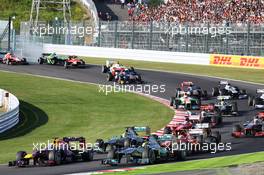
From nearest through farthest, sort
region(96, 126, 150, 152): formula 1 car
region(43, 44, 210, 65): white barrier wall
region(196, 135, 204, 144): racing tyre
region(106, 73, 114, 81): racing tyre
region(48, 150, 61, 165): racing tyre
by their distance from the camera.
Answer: region(48, 150, 61, 165): racing tyre, region(96, 126, 150, 152): formula 1 car, region(196, 135, 204, 144): racing tyre, region(106, 73, 114, 81): racing tyre, region(43, 44, 210, 65): white barrier wall

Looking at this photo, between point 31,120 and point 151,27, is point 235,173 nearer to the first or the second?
point 31,120

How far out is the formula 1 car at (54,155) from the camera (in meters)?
20.0

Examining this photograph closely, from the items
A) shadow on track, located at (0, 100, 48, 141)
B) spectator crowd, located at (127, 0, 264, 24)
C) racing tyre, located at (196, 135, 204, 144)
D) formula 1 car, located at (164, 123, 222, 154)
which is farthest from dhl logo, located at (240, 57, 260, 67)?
racing tyre, located at (196, 135, 204, 144)

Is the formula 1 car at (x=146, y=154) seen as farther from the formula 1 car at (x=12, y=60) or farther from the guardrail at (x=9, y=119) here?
the formula 1 car at (x=12, y=60)

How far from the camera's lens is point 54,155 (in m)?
20.0

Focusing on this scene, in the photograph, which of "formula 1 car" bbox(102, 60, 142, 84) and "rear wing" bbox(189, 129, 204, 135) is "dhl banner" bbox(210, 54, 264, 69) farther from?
"rear wing" bbox(189, 129, 204, 135)

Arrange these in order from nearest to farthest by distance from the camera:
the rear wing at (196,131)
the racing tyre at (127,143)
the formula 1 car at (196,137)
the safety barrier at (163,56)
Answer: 1. the racing tyre at (127,143)
2. the formula 1 car at (196,137)
3. the rear wing at (196,131)
4. the safety barrier at (163,56)

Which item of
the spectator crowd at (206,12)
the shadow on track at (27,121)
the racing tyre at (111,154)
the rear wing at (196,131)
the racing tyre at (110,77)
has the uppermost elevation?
the spectator crowd at (206,12)

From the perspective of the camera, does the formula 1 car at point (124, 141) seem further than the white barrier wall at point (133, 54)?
No

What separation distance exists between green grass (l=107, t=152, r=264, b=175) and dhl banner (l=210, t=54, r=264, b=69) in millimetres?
29719

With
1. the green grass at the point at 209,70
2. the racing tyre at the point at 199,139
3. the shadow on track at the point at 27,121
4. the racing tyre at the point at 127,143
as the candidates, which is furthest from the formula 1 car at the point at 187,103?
the green grass at the point at 209,70

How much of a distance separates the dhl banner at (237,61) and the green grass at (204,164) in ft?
97.5

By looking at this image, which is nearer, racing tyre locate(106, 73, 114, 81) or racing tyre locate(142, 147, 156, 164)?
racing tyre locate(142, 147, 156, 164)

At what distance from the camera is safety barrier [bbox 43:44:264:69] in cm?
5094
